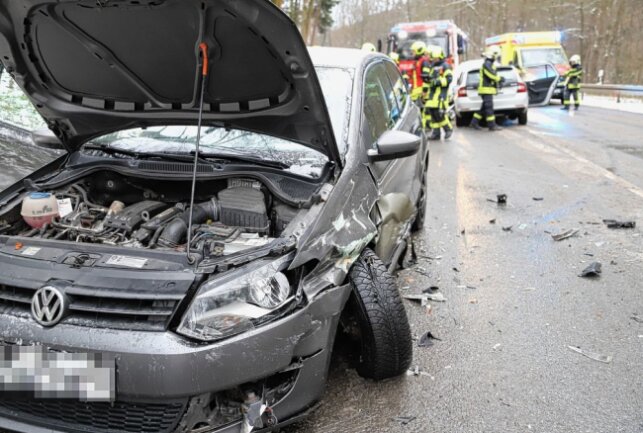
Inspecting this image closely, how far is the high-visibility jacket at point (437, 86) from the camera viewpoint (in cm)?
1116

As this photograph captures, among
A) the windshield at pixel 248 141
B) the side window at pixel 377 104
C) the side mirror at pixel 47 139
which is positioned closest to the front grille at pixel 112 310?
the windshield at pixel 248 141

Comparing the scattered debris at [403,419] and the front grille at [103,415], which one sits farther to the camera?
the scattered debris at [403,419]

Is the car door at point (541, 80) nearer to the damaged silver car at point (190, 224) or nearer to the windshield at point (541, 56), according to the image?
the windshield at point (541, 56)

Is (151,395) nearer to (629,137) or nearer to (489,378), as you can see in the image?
(489,378)

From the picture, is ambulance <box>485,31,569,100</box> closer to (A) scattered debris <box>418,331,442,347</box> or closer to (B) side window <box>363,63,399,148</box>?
(B) side window <box>363,63,399,148</box>

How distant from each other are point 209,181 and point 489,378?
183 cm

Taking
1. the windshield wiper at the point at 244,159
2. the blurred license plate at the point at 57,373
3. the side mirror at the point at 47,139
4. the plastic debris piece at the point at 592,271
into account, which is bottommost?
the plastic debris piece at the point at 592,271

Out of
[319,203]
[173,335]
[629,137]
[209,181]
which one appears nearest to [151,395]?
[173,335]

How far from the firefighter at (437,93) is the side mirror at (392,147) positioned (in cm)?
842

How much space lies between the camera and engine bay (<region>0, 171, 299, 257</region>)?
2.64 m

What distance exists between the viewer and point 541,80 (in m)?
18.1

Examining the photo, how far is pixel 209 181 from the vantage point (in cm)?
310

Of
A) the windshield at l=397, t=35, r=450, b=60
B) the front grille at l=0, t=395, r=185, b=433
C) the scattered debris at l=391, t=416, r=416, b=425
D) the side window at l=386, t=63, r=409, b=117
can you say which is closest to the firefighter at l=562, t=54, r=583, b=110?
the windshield at l=397, t=35, r=450, b=60

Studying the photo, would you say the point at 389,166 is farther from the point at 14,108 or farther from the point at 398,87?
the point at 14,108
